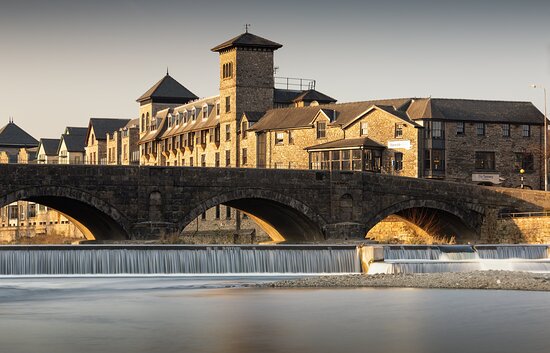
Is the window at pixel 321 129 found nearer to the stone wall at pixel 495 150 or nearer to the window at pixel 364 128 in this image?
the window at pixel 364 128

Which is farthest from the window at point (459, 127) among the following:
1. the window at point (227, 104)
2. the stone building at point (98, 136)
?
the stone building at point (98, 136)

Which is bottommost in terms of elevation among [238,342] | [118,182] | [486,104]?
[238,342]

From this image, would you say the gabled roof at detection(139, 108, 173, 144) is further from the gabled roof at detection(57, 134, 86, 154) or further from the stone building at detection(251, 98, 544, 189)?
the stone building at detection(251, 98, 544, 189)

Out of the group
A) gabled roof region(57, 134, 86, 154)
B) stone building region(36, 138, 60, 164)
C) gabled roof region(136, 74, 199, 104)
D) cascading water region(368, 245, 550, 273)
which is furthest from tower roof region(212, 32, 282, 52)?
stone building region(36, 138, 60, 164)

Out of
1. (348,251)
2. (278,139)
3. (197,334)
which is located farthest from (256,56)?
(197,334)

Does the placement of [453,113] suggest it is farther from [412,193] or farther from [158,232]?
[158,232]

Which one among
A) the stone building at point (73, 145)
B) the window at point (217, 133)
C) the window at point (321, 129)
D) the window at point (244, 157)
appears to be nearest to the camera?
the window at point (321, 129)

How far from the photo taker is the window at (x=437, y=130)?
3853 inches

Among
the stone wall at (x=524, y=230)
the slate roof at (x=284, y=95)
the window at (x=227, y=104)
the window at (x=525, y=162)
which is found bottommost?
the stone wall at (x=524, y=230)

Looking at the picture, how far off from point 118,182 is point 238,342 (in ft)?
148

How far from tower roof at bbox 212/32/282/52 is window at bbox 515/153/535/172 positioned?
26.2 m

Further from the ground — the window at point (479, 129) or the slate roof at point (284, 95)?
the slate roof at point (284, 95)

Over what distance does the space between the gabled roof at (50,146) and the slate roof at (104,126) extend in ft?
42.5

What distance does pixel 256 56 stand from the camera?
114625 millimetres
